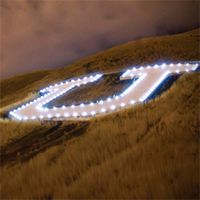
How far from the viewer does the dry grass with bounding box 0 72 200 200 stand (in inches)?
67.0

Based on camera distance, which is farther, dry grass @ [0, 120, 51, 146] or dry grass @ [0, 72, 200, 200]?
dry grass @ [0, 120, 51, 146]

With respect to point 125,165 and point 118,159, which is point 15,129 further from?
point 125,165

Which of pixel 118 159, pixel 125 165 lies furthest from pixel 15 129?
pixel 125 165

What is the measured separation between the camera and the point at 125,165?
2.27 m

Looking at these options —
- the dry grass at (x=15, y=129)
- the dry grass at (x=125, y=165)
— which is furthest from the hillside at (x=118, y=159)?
the dry grass at (x=15, y=129)

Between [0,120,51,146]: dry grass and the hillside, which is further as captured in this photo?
[0,120,51,146]: dry grass

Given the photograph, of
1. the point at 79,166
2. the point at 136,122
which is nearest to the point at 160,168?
the point at 79,166

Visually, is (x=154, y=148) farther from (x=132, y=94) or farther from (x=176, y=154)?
(x=132, y=94)

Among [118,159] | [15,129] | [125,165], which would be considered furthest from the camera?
[15,129]

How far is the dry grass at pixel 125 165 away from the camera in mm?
1703

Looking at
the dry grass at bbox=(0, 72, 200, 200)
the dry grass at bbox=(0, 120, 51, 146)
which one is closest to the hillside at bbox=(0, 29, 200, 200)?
the dry grass at bbox=(0, 72, 200, 200)

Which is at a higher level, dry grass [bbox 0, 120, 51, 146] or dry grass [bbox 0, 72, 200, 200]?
dry grass [bbox 0, 120, 51, 146]

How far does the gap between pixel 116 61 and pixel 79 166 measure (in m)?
13.3

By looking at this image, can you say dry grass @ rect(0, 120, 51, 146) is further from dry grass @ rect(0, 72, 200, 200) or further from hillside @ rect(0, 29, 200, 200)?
dry grass @ rect(0, 72, 200, 200)
